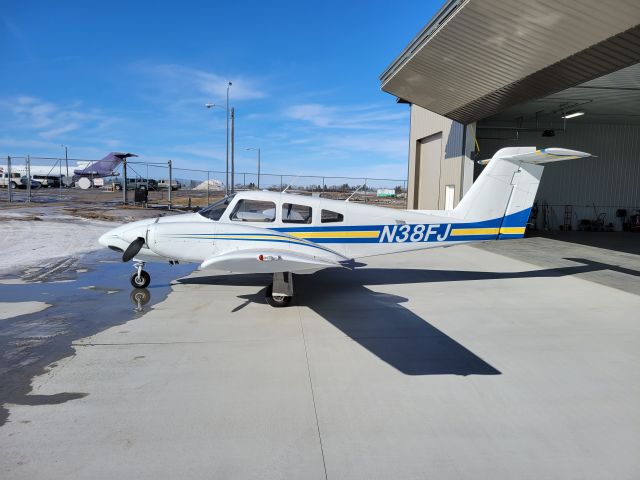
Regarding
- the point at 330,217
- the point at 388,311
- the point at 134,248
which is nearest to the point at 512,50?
the point at 330,217

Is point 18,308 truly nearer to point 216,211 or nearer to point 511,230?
point 216,211

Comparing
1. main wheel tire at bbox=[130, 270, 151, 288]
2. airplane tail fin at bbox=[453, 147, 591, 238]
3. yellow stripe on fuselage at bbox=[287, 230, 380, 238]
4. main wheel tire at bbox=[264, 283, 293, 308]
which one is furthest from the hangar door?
main wheel tire at bbox=[130, 270, 151, 288]

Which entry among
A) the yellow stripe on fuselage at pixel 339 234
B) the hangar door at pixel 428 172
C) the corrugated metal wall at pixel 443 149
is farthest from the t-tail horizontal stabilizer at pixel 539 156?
the hangar door at pixel 428 172

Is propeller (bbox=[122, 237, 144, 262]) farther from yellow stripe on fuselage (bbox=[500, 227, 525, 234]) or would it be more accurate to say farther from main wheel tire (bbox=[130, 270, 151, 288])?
yellow stripe on fuselage (bbox=[500, 227, 525, 234])

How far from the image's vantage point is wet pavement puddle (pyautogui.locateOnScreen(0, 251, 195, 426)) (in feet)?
15.6

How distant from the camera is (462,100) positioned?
15.5 meters

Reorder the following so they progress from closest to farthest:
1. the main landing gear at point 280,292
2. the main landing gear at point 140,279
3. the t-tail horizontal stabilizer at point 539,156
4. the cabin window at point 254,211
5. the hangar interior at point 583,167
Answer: the main landing gear at point 280,292 → the cabin window at point 254,211 → the t-tail horizontal stabilizer at point 539,156 → the main landing gear at point 140,279 → the hangar interior at point 583,167

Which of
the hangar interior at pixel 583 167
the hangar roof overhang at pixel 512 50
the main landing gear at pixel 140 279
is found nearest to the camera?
the main landing gear at pixel 140 279

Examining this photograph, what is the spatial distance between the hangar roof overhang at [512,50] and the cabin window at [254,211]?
710cm

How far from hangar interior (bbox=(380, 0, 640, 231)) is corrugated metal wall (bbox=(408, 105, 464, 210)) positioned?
55mm

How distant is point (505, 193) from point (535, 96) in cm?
595

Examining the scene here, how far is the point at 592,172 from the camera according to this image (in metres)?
24.2

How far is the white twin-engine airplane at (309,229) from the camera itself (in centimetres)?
774

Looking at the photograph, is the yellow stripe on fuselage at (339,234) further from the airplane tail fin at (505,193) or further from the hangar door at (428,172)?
the hangar door at (428,172)
